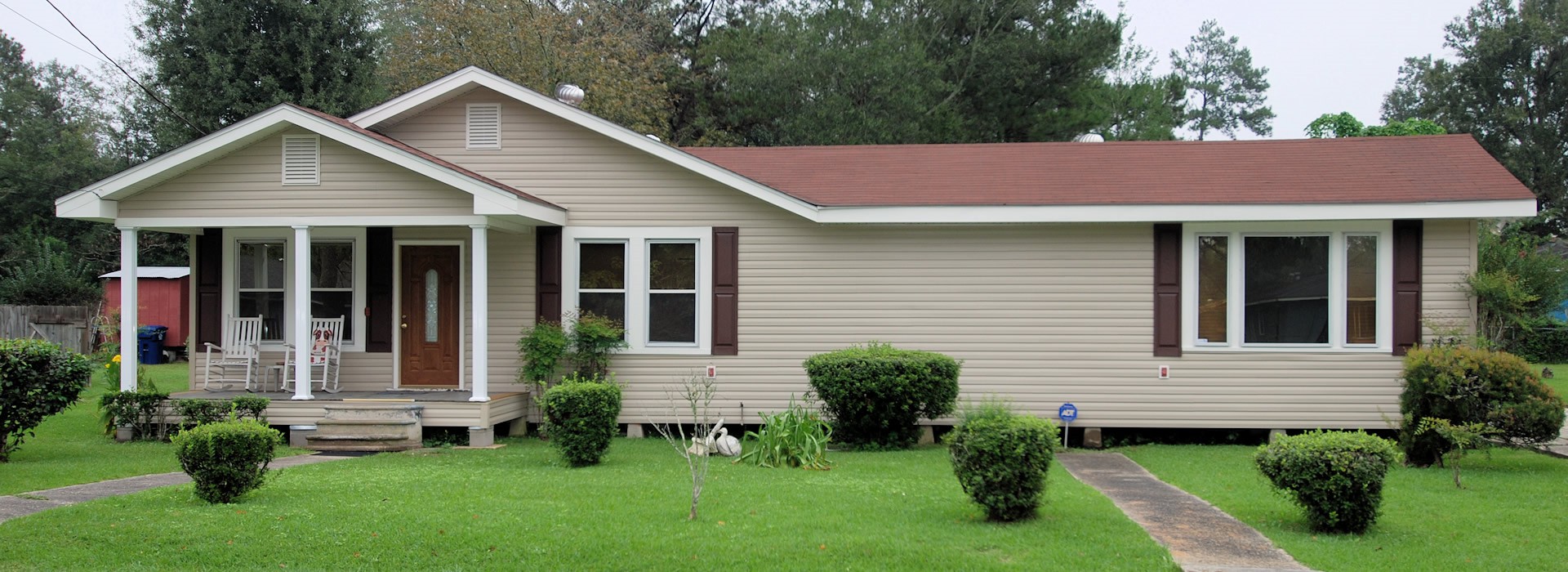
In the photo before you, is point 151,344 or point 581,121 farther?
point 151,344

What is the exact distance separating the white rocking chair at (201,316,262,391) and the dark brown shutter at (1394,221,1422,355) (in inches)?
503

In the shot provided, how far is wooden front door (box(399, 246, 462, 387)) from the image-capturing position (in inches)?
539

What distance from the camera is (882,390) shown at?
38.3 ft

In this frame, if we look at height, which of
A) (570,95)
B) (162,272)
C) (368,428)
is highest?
(570,95)

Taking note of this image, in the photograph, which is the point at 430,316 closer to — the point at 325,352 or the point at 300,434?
the point at 325,352

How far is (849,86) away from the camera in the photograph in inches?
1100

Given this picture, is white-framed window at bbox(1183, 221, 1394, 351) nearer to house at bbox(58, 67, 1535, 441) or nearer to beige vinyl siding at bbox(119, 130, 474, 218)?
house at bbox(58, 67, 1535, 441)

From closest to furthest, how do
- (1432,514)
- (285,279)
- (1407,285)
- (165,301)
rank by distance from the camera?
(1432,514) → (1407,285) → (285,279) → (165,301)

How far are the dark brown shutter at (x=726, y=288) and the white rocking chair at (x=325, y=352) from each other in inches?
174

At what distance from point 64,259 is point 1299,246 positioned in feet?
99.9

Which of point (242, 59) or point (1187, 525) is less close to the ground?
point (242, 59)

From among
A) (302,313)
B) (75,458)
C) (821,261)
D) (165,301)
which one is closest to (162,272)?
(165,301)

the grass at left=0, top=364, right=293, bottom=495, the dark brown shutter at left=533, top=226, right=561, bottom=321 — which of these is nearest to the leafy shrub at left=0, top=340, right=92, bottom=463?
the grass at left=0, top=364, right=293, bottom=495

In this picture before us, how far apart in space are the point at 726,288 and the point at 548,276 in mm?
2059
